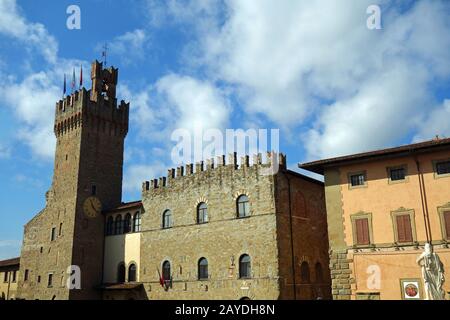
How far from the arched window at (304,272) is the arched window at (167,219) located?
934 centimetres

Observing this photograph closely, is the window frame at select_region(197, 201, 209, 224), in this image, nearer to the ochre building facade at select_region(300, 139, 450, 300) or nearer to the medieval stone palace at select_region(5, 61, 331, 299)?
the medieval stone palace at select_region(5, 61, 331, 299)

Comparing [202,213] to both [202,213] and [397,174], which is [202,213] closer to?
[202,213]

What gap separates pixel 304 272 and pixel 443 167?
1036 cm

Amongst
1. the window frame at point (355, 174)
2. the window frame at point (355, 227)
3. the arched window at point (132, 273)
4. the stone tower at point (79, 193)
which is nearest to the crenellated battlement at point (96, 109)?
the stone tower at point (79, 193)

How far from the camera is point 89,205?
1388 inches

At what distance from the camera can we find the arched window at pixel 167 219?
3031 centimetres

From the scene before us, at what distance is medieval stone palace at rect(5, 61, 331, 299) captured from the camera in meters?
25.4

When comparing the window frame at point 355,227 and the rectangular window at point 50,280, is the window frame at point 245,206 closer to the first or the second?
the window frame at point 355,227

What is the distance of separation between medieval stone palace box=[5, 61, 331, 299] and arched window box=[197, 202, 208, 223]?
83 mm

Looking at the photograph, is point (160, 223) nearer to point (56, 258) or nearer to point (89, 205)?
point (89, 205)

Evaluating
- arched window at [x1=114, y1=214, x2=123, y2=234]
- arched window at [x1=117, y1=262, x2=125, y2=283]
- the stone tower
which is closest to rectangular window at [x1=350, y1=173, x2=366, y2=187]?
arched window at [x1=117, y1=262, x2=125, y2=283]
